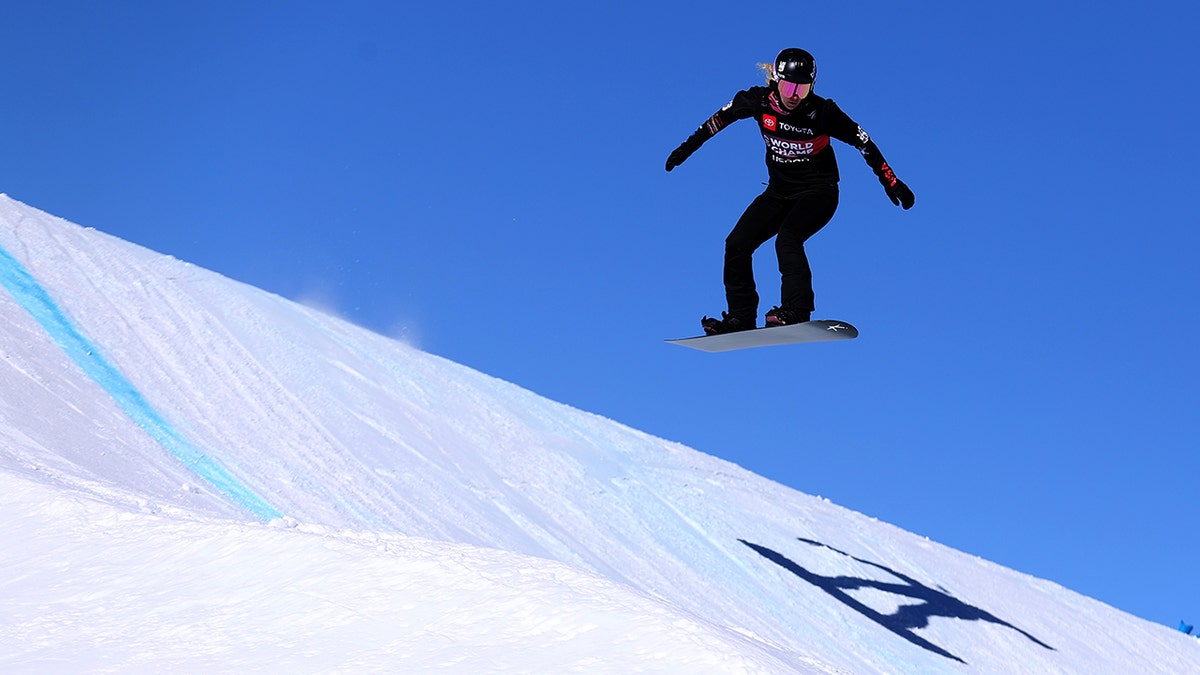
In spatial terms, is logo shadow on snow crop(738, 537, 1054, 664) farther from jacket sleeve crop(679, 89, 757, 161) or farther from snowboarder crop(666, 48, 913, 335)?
jacket sleeve crop(679, 89, 757, 161)

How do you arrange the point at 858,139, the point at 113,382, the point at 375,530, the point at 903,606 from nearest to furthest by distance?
the point at 858,139
the point at 375,530
the point at 113,382
the point at 903,606

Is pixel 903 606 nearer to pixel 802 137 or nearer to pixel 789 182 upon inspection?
pixel 789 182

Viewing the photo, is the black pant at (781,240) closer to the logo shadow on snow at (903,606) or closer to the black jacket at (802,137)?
the black jacket at (802,137)

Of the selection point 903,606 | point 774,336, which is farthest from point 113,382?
point 903,606

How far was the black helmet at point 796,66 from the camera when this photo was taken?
7449 mm

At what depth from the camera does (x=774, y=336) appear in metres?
7.90

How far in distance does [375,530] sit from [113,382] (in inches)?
115

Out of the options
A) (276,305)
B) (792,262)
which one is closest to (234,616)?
(792,262)

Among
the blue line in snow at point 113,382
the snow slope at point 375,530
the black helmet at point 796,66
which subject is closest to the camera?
the snow slope at point 375,530

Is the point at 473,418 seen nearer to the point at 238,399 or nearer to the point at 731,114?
the point at 238,399

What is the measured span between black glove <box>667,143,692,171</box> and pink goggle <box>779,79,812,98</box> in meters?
0.95

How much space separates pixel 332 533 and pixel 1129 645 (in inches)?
479

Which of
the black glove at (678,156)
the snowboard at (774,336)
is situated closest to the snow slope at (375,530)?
the snowboard at (774,336)

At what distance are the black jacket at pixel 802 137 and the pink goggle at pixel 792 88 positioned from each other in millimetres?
155
